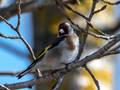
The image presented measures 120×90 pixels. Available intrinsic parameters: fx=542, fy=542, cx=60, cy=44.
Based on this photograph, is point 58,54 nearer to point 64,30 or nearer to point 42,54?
point 42,54

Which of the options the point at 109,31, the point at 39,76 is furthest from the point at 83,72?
the point at 39,76

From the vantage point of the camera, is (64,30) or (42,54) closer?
(42,54)

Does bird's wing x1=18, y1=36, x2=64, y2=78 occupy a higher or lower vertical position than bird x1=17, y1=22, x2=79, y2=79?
higher

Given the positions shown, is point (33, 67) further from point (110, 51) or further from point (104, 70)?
point (104, 70)

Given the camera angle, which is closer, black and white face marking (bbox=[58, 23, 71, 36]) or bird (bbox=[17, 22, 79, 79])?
bird (bbox=[17, 22, 79, 79])

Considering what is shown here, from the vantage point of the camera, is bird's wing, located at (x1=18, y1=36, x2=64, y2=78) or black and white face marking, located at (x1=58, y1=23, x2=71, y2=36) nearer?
bird's wing, located at (x1=18, y1=36, x2=64, y2=78)

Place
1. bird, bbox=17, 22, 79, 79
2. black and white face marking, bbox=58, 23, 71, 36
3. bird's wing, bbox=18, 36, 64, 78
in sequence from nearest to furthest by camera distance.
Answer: bird's wing, bbox=18, 36, 64, 78 → bird, bbox=17, 22, 79, 79 → black and white face marking, bbox=58, 23, 71, 36

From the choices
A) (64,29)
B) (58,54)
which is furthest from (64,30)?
(58,54)

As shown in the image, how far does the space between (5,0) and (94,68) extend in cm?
92

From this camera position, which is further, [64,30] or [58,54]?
[64,30]

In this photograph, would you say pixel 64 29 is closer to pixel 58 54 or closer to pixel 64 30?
pixel 64 30

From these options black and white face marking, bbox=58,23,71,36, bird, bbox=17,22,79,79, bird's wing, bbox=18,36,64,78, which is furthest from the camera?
black and white face marking, bbox=58,23,71,36

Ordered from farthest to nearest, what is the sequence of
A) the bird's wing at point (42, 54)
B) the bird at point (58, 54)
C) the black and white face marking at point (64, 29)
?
1. the black and white face marking at point (64, 29)
2. the bird at point (58, 54)
3. the bird's wing at point (42, 54)

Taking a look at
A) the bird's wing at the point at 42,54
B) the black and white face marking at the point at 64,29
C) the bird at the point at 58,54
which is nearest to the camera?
the bird's wing at the point at 42,54
